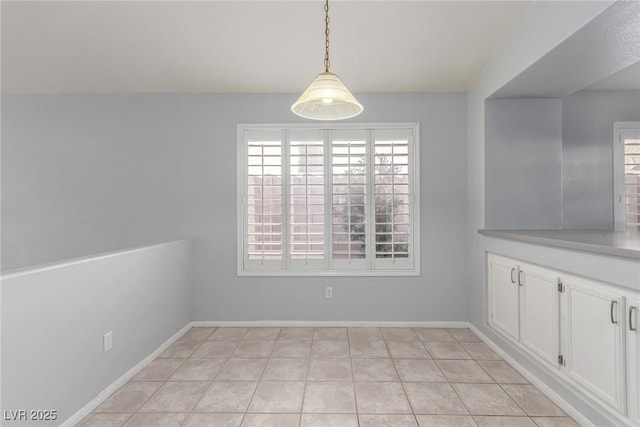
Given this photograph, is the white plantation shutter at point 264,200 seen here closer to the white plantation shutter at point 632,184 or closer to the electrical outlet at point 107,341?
the electrical outlet at point 107,341

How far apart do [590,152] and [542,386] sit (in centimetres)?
242

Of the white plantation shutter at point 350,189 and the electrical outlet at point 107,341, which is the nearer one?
the electrical outlet at point 107,341

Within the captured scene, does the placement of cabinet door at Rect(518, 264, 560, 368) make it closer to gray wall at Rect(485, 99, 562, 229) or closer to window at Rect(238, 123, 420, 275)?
gray wall at Rect(485, 99, 562, 229)

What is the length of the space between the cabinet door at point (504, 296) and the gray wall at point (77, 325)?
3.01 m

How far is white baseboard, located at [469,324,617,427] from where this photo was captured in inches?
73.6

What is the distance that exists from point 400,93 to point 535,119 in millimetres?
1314

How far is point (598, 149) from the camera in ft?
10.5

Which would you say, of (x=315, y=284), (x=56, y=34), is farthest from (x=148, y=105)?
(x=315, y=284)

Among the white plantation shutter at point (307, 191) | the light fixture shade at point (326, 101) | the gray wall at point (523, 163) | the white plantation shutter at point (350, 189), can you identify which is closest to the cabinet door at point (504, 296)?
the gray wall at point (523, 163)

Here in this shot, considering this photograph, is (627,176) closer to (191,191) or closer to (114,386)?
(191,191)

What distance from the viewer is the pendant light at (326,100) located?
165 centimetres

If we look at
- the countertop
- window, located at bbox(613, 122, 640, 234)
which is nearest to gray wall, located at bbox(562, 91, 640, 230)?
window, located at bbox(613, 122, 640, 234)

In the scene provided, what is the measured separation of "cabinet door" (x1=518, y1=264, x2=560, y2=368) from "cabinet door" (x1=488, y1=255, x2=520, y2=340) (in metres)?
0.08

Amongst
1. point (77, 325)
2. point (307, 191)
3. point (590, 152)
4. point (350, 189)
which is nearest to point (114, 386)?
point (77, 325)
